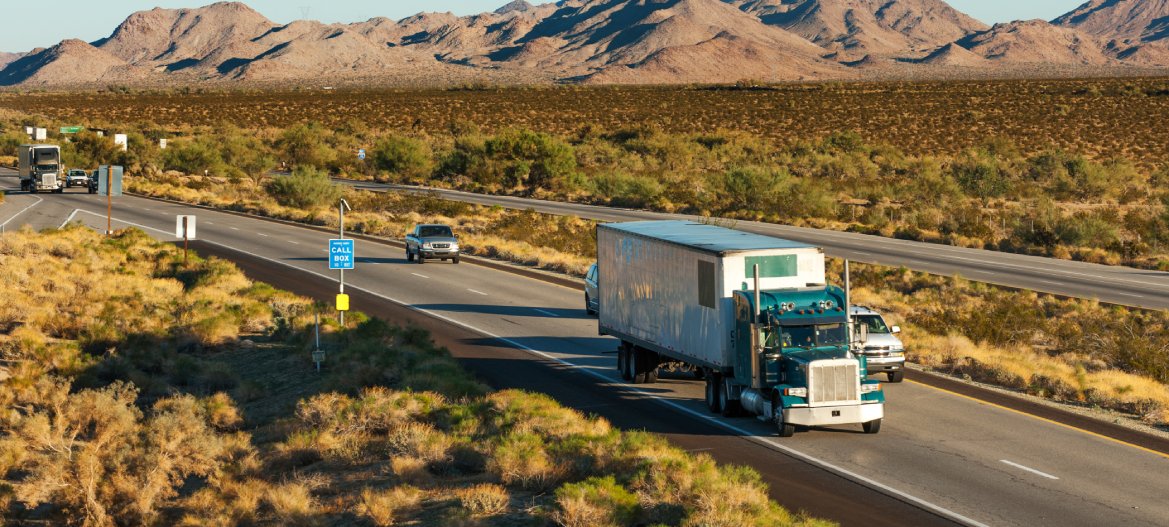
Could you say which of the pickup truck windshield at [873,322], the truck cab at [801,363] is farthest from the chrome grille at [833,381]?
the pickup truck windshield at [873,322]

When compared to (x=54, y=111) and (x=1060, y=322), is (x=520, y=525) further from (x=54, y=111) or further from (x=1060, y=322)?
(x=54, y=111)

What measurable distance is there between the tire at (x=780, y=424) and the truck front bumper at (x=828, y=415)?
146 millimetres

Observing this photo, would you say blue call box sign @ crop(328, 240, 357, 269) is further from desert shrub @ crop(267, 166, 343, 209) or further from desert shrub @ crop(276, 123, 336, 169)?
desert shrub @ crop(276, 123, 336, 169)

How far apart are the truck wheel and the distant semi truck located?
2661 inches

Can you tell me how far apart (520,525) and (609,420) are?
21.8 feet

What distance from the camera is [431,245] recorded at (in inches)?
1838

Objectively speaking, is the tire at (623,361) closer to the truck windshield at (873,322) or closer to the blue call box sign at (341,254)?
the truck windshield at (873,322)

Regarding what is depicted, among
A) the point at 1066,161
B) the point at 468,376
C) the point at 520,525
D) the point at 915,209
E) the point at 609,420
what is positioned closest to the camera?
the point at 520,525

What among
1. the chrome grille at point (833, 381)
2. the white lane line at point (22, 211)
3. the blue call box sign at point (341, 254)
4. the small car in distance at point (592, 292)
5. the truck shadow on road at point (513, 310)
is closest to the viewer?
the chrome grille at point (833, 381)

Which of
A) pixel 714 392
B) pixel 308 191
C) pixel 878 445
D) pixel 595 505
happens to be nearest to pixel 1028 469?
pixel 878 445

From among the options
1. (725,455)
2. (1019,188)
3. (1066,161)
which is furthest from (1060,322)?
(1066,161)

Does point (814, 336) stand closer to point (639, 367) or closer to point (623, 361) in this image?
point (639, 367)

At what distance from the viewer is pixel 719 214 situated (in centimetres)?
6806

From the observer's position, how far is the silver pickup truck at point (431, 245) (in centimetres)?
4669
